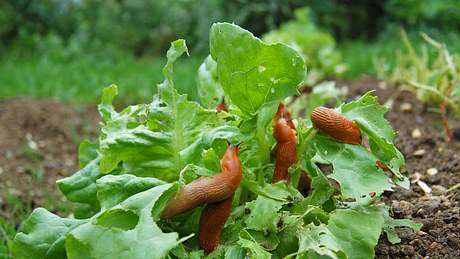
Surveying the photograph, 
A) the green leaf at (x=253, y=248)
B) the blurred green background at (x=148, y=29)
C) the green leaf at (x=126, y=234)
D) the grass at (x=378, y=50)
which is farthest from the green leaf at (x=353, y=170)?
the blurred green background at (x=148, y=29)

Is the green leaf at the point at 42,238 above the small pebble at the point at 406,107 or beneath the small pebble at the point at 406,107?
above

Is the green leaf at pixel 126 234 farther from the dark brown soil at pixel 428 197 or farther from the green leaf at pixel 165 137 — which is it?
the dark brown soil at pixel 428 197

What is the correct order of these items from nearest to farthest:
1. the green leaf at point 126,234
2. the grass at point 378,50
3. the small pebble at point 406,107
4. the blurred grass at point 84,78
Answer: the green leaf at point 126,234
the small pebble at point 406,107
the blurred grass at point 84,78
the grass at point 378,50

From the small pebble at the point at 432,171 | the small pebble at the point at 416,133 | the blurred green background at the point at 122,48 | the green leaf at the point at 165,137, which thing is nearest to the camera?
the green leaf at the point at 165,137

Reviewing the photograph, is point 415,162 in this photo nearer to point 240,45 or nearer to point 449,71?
point 449,71

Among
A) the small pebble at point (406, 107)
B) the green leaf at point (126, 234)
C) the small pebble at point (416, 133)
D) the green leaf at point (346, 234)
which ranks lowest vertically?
the small pebble at point (406, 107)

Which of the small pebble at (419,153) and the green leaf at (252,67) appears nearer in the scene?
the green leaf at (252,67)

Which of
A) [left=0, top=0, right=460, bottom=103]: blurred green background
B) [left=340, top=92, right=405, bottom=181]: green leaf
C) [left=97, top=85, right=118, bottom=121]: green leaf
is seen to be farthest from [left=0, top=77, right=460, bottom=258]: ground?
[left=0, top=0, right=460, bottom=103]: blurred green background
